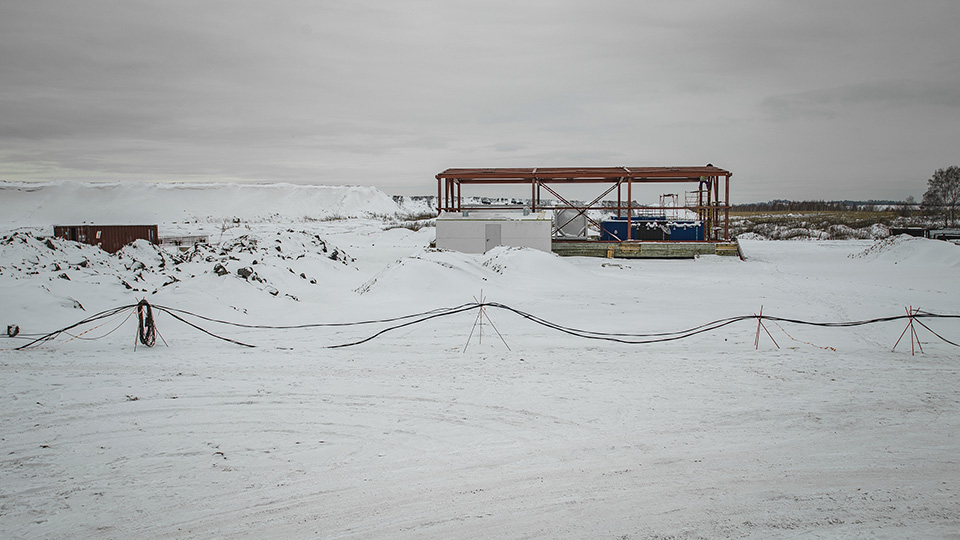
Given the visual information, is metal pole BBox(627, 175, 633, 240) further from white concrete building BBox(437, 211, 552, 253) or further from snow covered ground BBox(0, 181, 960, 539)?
snow covered ground BBox(0, 181, 960, 539)

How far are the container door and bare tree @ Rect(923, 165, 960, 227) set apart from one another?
141 feet

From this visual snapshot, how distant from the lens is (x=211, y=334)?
9844 mm

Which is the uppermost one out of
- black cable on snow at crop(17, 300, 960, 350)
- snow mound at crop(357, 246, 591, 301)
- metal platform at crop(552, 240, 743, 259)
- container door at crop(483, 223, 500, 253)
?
container door at crop(483, 223, 500, 253)

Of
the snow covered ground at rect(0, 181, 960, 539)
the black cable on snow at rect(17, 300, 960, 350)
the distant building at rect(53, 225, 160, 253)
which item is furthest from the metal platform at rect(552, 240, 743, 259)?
the distant building at rect(53, 225, 160, 253)

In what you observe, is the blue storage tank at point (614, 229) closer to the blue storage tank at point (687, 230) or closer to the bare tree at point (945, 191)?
the blue storage tank at point (687, 230)

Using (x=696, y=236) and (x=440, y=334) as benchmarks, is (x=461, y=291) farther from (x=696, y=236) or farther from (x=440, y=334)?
(x=696, y=236)

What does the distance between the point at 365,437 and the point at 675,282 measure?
14.1m

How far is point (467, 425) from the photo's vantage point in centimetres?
578

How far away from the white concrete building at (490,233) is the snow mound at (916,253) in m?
15.1

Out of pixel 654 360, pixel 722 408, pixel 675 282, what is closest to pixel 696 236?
pixel 675 282

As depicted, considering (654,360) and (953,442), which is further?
(654,360)

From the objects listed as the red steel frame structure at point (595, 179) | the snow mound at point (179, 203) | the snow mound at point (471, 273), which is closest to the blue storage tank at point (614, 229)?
the red steel frame structure at point (595, 179)

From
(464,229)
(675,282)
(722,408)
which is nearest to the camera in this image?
(722,408)

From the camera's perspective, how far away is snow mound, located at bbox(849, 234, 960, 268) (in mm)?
21733
